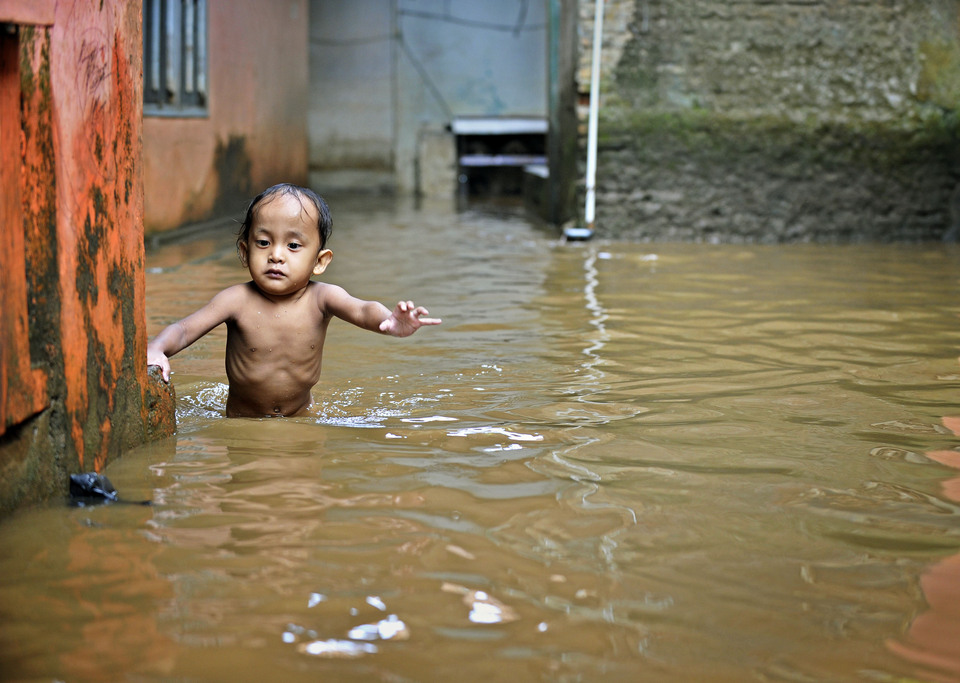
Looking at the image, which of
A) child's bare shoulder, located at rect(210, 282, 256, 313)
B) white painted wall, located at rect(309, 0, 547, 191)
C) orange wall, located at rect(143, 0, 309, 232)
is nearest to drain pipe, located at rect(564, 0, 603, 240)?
orange wall, located at rect(143, 0, 309, 232)

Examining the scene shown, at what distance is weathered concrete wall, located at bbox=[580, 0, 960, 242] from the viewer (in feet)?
28.6

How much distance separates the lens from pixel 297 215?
310 centimetres

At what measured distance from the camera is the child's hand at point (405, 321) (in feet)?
9.87

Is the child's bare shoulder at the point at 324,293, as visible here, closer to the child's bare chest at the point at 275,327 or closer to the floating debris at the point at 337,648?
the child's bare chest at the point at 275,327

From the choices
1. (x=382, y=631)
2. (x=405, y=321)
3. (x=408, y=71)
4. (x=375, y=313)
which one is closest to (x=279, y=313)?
(x=375, y=313)

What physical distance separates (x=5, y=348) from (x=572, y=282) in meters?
4.64

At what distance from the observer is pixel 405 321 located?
121 inches

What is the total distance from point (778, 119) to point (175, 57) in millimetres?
5415

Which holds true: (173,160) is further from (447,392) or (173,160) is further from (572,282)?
(447,392)

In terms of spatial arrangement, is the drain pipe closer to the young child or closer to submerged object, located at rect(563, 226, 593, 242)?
submerged object, located at rect(563, 226, 593, 242)

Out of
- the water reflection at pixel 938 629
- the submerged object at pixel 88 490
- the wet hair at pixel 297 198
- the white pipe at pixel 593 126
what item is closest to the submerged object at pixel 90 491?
the submerged object at pixel 88 490

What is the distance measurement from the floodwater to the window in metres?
5.28

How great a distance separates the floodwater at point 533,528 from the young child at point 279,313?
186 mm

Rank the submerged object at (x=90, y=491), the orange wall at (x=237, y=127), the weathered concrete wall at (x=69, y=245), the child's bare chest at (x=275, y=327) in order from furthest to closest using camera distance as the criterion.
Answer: the orange wall at (x=237, y=127), the child's bare chest at (x=275, y=327), the submerged object at (x=90, y=491), the weathered concrete wall at (x=69, y=245)
